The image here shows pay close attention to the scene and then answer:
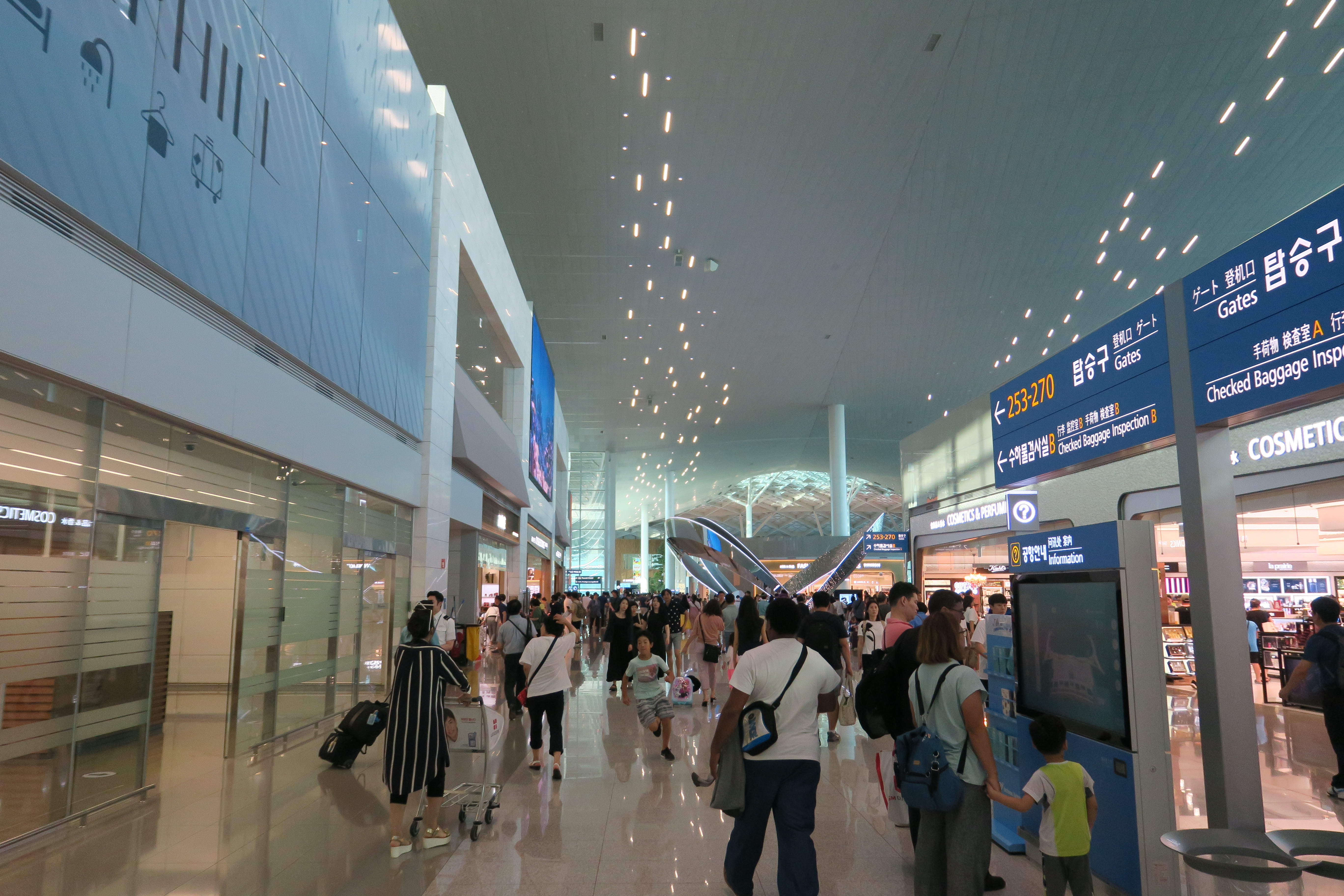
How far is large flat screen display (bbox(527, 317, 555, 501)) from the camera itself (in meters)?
22.9

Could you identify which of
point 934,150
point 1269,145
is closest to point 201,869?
point 934,150

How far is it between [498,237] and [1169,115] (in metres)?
12.5

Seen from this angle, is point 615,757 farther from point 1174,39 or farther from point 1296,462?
point 1174,39

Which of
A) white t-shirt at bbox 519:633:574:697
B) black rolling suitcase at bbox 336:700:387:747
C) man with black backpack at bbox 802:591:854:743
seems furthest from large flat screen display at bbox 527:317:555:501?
white t-shirt at bbox 519:633:574:697

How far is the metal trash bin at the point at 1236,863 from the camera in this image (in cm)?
321

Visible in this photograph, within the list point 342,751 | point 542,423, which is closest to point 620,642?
point 342,751

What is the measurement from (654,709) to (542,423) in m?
18.4

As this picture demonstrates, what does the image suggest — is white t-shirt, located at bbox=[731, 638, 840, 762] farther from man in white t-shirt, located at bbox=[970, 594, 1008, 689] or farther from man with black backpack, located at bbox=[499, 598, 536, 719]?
man with black backpack, located at bbox=[499, 598, 536, 719]

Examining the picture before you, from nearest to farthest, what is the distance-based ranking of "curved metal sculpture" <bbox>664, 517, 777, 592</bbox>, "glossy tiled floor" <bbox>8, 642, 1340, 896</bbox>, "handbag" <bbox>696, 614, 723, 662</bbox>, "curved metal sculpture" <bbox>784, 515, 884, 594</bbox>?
"glossy tiled floor" <bbox>8, 642, 1340, 896</bbox>, "handbag" <bbox>696, 614, 723, 662</bbox>, "curved metal sculpture" <bbox>784, 515, 884, 594</bbox>, "curved metal sculpture" <bbox>664, 517, 777, 592</bbox>

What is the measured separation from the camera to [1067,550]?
4.63 meters

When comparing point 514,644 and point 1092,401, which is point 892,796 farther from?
point 514,644

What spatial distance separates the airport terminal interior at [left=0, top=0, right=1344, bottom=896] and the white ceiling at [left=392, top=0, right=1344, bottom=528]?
10 centimetres

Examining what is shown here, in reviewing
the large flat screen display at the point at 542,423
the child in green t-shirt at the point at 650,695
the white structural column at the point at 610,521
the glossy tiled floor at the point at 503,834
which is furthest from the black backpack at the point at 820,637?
the white structural column at the point at 610,521

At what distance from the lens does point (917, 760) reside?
341cm
